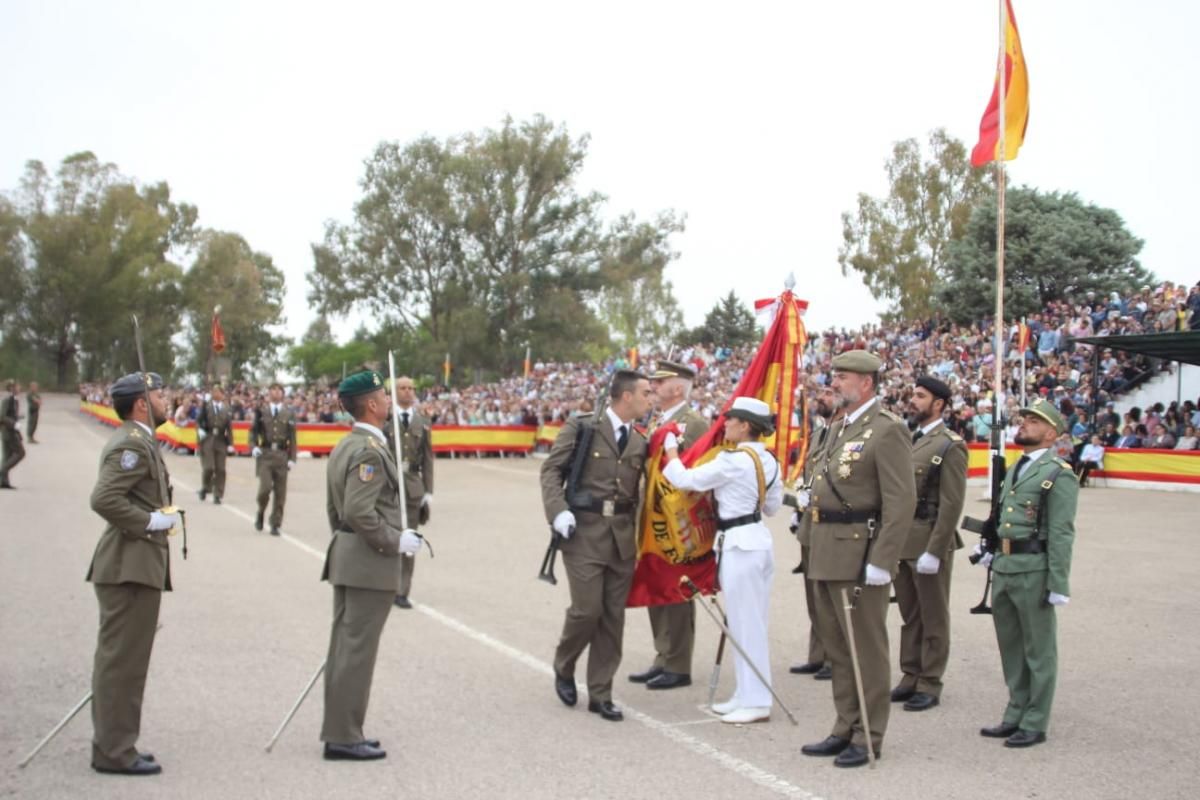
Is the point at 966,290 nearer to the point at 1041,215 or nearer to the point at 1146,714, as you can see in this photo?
the point at 1041,215

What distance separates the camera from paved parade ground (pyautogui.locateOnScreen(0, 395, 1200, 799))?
5.27 metres

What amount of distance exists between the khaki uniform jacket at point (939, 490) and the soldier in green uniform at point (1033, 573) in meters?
0.53

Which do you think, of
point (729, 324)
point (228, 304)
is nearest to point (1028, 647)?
point (729, 324)

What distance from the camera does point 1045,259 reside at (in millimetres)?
35469

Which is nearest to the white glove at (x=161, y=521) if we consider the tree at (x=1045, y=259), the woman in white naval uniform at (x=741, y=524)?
the woman in white naval uniform at (x=741, y=524)

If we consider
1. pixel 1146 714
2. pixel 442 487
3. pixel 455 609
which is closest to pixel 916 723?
pixel 1146 714

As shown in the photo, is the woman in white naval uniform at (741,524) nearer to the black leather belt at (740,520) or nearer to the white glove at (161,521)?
the black leather belt at (740,520)

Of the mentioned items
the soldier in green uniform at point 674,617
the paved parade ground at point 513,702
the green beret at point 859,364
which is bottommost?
the paved parade ground at point 513,702

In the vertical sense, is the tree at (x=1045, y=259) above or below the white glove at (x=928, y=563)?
above

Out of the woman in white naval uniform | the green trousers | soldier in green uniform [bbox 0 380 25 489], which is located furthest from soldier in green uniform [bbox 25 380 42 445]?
the green trousers

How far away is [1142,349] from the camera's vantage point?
16.9 meters

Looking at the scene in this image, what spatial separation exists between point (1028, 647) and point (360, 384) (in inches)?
155

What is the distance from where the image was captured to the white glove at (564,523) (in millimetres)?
6469

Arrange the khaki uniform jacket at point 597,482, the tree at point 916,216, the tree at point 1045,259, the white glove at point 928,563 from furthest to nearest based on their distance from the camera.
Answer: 1. the tree at point 916,216
2. the tree at point 1045,259
3. the white glove at point 928,563
4. the khaki uniform jacket at point 597,482
